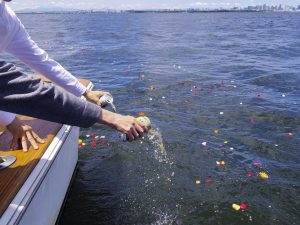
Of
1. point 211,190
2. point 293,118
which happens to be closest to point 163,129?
point 211,190

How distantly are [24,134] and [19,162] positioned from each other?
466 millimetres

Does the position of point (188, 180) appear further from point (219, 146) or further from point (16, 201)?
point (16, 201)

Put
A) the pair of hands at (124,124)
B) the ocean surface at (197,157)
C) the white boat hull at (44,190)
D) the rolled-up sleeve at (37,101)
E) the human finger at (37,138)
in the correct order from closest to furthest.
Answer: the rolled-up sleeve at (37,101) < the pair of hands at (124,124) < the white boat hull at (44,190) < the human finger at (37,138) < the ocean surface at (197,157)

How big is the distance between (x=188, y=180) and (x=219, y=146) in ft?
4.66

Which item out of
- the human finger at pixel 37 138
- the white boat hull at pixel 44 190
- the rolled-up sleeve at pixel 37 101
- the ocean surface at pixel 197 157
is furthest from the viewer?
the ocean surface at pixel 197 157

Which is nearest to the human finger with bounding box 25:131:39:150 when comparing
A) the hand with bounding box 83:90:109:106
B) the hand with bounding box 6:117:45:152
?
the hand with bounding box 6:117:45:152

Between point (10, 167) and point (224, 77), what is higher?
point (10, 167)

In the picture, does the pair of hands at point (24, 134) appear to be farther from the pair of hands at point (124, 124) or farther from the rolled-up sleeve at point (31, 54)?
the pair of hands at point (124, 124)

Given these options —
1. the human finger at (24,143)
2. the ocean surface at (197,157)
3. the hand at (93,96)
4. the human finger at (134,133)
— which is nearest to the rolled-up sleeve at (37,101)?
the human finger at (134,133)

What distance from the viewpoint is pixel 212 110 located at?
8789mm

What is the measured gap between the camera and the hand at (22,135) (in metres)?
3.42

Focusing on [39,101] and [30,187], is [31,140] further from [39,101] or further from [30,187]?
[39,101]

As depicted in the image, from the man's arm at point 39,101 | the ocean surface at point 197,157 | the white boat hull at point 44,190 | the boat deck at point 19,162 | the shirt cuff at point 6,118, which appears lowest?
the ocean surface at point 197,157

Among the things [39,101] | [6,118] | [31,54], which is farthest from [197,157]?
[39,101]
